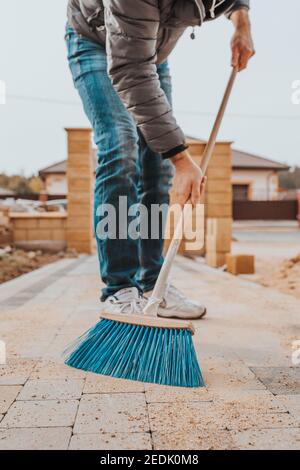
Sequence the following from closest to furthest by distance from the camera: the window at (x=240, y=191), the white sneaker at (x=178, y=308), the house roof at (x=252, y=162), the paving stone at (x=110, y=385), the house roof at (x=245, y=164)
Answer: the paving stone at (x=110, y=385), the white sneaker at (x=178, y=308), the house roof at (x=245, y=164), the house roof at (x=252, y=162), the window at (x=240, y=191)

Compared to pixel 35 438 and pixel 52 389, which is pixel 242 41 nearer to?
pixel 52 389

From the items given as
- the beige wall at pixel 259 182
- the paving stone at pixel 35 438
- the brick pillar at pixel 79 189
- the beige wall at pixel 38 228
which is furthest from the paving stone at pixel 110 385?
the beige wall at pixel 259 182

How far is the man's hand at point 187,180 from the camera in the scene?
4.68 feet

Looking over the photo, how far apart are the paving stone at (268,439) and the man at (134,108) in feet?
2.31

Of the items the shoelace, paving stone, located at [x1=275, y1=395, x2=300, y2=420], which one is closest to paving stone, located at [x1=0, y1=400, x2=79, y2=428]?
paving stone, located at [x1=275, y1=395, x2=300, y2=420]

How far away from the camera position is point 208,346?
1657 mm

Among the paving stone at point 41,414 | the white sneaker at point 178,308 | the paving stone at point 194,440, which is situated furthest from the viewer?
the white sneaker at point 178,308

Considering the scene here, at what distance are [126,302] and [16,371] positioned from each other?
1.43 ft

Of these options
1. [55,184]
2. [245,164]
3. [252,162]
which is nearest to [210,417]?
[55,184]

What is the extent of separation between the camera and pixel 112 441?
0.92m

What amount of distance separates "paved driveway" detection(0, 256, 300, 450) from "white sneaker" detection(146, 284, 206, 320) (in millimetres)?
68

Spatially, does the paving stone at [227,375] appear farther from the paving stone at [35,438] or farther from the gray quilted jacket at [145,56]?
the gray quilted jacket at [145,56]

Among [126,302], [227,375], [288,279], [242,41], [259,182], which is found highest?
[259,182]
